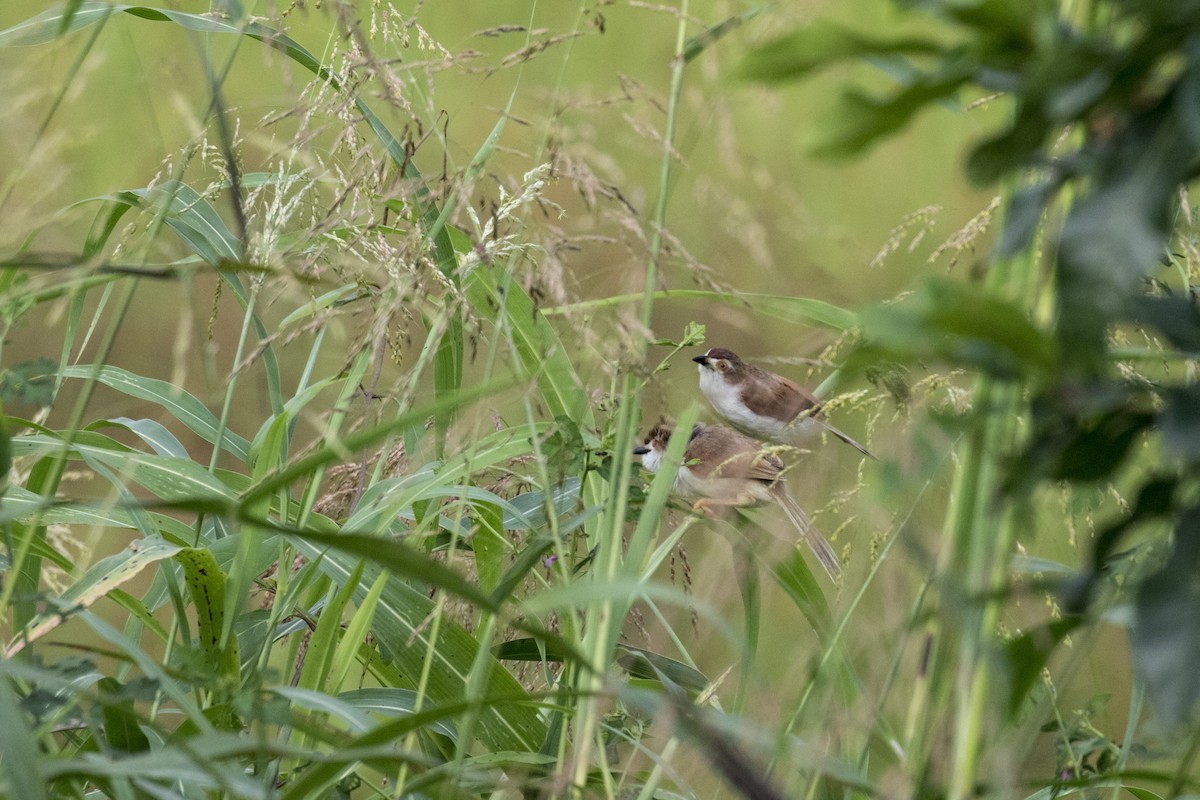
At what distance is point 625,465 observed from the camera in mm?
841

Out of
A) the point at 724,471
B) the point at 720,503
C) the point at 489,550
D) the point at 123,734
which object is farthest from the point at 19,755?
the point at 724,471

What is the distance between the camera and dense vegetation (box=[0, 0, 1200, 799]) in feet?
1.44

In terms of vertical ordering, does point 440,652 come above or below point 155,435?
below

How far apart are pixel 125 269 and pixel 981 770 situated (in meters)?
0.59

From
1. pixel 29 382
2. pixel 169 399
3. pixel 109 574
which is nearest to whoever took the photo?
pixel 29 382

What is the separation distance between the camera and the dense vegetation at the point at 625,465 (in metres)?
0.44

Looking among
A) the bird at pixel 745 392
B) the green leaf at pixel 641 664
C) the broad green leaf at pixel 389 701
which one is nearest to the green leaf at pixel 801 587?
the green leaf at pixel 641 664

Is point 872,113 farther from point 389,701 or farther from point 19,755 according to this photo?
point 389,701

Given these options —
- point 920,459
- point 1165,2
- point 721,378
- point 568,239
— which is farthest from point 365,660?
point 721,378

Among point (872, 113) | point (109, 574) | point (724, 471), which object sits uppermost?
point (872, 113)

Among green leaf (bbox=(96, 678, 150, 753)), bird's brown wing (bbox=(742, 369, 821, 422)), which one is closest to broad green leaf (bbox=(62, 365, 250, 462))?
green leaf (bbox=(96, 678, 150, 753))

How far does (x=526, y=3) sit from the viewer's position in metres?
3.44

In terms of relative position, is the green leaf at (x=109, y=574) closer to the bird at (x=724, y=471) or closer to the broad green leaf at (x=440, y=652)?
the broad green leaf at (x=440, y=652)

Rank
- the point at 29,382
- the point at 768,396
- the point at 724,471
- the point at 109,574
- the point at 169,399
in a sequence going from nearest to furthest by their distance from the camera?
the point at 29,382, the point at 109,574, the point at 169,399, the point at 724,471, the point at 768,396
